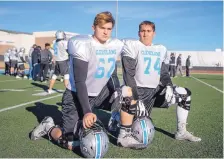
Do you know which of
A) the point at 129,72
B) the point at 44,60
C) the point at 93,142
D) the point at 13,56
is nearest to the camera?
the point at 93,142

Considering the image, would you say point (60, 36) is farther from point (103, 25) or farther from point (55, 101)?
point (103, 25)

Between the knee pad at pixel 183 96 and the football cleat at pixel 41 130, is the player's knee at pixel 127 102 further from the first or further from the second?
the football cleat at pixel 41 130

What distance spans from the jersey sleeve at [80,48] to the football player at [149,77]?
722 millimetres

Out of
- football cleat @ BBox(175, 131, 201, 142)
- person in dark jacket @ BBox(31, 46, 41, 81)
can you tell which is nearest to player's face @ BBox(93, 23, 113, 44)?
football cleat @ BBox(175, 131, 201, 142)

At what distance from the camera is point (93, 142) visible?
3328mm

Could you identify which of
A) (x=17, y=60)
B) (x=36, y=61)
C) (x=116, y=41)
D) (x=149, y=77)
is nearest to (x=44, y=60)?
(x=36, y=61)

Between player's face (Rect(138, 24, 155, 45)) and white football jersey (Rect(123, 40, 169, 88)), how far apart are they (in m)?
0.06

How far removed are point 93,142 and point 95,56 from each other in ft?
3.39

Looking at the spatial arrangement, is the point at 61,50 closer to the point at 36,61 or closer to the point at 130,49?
the point at 130,49

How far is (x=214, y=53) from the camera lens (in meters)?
48.6

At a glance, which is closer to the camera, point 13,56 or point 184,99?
point 184,99

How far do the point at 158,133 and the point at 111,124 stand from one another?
2.38ft

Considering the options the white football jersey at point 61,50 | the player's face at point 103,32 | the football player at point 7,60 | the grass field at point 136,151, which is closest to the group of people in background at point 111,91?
the player's face at point 103,32

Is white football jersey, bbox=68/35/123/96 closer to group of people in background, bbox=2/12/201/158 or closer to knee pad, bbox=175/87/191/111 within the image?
group of people in background, bbox=2/12/201/158
